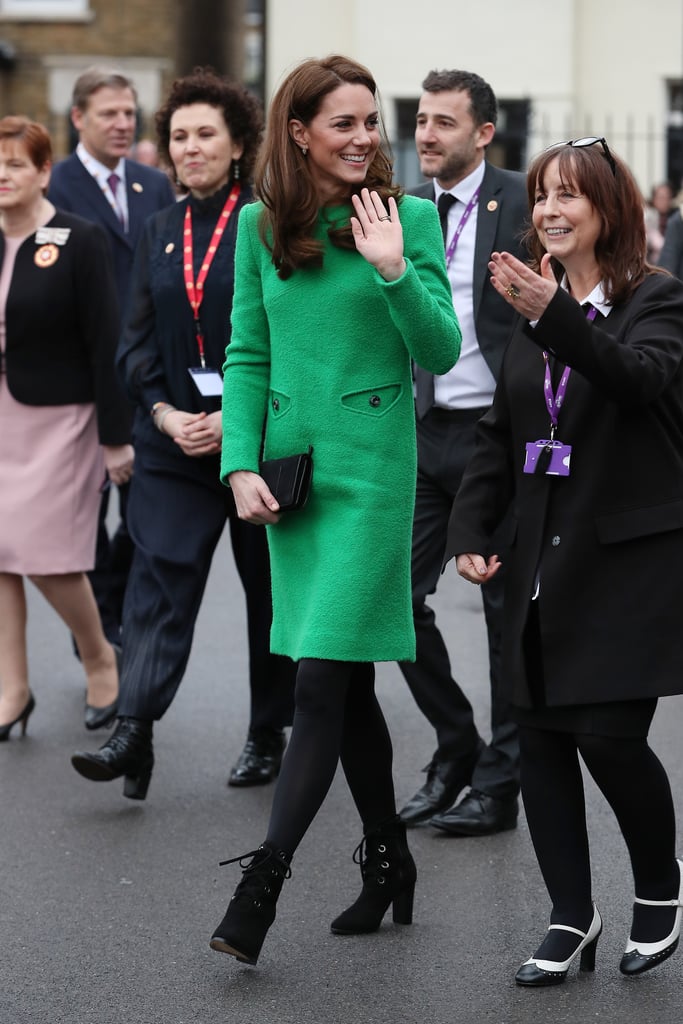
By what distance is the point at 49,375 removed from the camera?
644cm

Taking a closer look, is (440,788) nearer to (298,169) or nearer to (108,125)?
(298,169)

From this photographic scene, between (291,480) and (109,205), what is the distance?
3.72m

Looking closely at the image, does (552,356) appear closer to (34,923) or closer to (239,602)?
(34,923)

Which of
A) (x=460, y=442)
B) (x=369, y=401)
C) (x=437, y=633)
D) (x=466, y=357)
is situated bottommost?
(x=437, y=633)

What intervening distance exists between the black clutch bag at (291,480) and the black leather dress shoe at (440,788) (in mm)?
1503

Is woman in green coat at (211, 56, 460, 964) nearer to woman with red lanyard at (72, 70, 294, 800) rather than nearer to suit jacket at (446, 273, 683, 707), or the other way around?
suit jacket at (446, 273, 683, 707)

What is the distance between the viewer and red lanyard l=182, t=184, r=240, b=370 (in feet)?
18.5

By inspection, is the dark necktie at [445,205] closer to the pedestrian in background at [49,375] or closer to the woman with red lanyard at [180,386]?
the woman with red lanyard at [180,386]

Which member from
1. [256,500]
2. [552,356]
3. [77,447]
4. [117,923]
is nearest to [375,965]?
[117,923]

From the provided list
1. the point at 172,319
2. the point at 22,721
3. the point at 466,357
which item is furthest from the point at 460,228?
the point at 22,721

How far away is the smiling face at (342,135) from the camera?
4.30 m

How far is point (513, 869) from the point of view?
16.6 ft

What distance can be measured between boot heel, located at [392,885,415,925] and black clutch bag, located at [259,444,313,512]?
39.4 inches

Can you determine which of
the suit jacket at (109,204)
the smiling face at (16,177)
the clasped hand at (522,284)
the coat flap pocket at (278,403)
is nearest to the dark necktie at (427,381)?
the coat flap pocket at (278,403)
